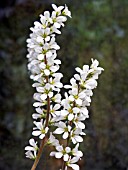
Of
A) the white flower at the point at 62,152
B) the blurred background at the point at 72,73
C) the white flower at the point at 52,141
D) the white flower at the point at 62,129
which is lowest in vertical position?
the white flower at the point at 62,152

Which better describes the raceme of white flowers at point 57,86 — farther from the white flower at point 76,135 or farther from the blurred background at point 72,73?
the blurred background at point 72,73

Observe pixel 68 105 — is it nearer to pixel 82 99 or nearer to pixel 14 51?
pixel 82 99

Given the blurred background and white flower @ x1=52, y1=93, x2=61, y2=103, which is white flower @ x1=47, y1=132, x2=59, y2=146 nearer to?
white flower @ x1=52, y1=93, x2=61, y2=103

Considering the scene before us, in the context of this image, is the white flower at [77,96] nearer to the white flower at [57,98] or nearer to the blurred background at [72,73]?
the white flower at [57,98]

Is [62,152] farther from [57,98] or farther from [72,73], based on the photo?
[72,73]

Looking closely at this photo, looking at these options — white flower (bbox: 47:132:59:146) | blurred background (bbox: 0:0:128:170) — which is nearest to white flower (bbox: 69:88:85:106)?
white flower (bbox: 47:132:59:146)

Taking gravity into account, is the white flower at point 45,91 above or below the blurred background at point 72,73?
below

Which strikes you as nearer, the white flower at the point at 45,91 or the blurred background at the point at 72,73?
the white flower at the point at 45,91

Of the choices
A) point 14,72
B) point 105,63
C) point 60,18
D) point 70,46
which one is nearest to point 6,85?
point 14,72

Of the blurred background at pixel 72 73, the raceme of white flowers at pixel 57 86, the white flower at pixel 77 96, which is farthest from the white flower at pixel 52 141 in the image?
the blurred background at pixel 72 73
